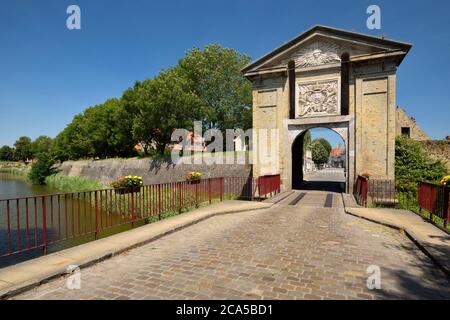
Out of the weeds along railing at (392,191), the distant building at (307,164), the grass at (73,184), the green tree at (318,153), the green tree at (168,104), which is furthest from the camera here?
the green tree at (318,153)

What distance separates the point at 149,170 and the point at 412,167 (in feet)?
72.4

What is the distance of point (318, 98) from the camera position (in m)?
14.9

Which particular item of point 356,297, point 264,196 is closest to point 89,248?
point 356,297

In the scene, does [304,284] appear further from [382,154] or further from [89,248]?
[382,154]

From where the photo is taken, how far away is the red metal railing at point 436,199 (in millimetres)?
6695

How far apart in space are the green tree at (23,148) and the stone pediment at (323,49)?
317 feet

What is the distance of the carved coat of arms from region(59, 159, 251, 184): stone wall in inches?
254

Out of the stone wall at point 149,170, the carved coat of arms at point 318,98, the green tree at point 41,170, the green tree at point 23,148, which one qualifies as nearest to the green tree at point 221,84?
the stone wall at point 149,170

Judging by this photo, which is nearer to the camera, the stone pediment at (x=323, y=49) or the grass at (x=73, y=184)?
the stone pediment at (x=323, y=49)

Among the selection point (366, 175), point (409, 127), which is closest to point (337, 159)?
point (409, 127)

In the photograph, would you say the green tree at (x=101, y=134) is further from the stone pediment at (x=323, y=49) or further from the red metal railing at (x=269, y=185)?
the red metal railing at (x=269, y=185)

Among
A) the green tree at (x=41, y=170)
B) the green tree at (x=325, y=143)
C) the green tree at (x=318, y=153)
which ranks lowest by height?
the green tree at (x=41, y=170)

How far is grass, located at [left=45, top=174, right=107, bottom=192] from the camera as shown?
88.6ft

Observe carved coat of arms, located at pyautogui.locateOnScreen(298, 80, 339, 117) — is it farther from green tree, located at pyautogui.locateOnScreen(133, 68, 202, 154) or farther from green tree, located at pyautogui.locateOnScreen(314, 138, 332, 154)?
green tree, located at pyautogui.locateOnScreen(314, 138, 332, 154)
